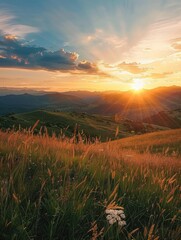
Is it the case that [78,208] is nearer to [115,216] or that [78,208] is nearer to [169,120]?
[115,216]

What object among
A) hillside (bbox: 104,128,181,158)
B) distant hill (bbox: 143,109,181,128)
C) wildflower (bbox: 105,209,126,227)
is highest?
wildflower (bbox: 105,209,126,227)

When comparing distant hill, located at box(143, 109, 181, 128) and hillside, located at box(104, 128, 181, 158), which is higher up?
hillside, located at box(104, 128, 181, 158)

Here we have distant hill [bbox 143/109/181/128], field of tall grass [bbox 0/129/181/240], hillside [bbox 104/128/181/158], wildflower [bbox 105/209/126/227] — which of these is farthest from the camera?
distant hill [bbox 143/109/181/128]

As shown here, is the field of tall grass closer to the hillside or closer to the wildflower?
the wildflower

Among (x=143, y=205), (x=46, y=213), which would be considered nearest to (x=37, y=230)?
(x=46, y=213)

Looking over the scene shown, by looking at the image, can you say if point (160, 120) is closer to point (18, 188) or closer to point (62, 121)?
point (62, 121)

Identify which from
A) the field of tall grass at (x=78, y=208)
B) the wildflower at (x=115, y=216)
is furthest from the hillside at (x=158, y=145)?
the wildflower at (x=115, y=216)

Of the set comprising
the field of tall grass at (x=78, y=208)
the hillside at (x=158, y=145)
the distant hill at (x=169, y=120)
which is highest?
the field of tall grass at (x=78, y=208)

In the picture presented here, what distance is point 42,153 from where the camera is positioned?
23.0 ft

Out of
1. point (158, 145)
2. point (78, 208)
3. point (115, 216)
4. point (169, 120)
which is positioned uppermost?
point (115, 216)

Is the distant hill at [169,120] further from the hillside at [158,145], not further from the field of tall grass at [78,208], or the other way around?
the field of tall grass at [78,208]

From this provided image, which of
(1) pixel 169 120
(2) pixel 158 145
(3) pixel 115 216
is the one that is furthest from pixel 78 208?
(1) pixel 169 120

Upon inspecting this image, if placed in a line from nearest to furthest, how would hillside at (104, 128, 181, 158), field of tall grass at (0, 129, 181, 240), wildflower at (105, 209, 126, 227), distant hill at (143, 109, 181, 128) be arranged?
wildflower at (105, 209, 126, 227)
field of tall grass at (0, 129, 181, 240)
hillside at (104, 128, 181, 158)
distant hill at (143, 109, 181, 128)

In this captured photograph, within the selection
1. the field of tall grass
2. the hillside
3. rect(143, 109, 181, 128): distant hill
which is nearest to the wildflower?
the field of tall grass
